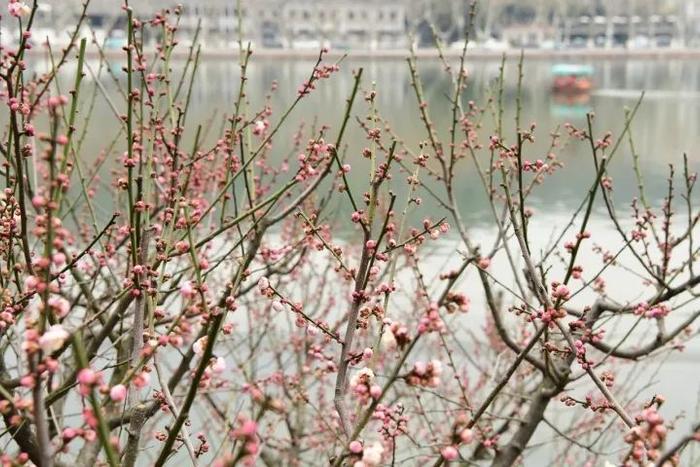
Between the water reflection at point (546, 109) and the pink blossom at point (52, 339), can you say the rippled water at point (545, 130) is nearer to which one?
the water reflection at point (546, 109)

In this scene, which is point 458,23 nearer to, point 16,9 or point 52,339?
point 16,9

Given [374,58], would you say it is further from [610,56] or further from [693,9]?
[693,9]

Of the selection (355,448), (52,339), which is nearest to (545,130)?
(355,448)

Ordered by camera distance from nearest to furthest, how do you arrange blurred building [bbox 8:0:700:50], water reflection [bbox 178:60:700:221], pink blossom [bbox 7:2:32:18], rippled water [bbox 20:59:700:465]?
pink blossom [bbox 7:2:32:18] → rippled water [bbox 20:59:700:465] → water reflection [bbox 178:60:700:221] → blurred building [bbox 8:0:700:50]

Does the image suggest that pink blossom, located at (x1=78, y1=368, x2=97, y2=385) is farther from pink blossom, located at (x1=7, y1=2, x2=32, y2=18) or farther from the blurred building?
the blurred building

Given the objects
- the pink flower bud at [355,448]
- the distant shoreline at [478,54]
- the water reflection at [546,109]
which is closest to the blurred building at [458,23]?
the distant shoreline at [478,54]

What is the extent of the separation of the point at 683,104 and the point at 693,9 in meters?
50.3

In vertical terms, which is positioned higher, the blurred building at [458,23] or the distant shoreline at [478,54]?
the blurred building at [458,23]

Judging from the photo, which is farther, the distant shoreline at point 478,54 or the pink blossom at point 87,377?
the distant shoreline at point 478,54

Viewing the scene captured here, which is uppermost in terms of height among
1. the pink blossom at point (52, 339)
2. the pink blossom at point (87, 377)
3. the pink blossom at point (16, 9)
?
the pink blossom at point (16, 9)

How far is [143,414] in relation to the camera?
2.14 metres

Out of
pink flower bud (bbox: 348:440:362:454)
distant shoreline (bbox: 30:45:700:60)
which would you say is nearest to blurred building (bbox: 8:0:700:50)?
distant shoreline (bbox: 30:45:700:60)

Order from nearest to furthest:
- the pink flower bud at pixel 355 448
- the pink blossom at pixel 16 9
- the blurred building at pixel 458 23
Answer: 1. the pink flower bud at pixel 355 448
2. the pink blossom at pixel 16 9
3. the blurred building at pixel 458 23

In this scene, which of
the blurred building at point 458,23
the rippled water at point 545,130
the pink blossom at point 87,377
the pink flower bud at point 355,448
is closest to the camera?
the pink blossom at point 87,377
